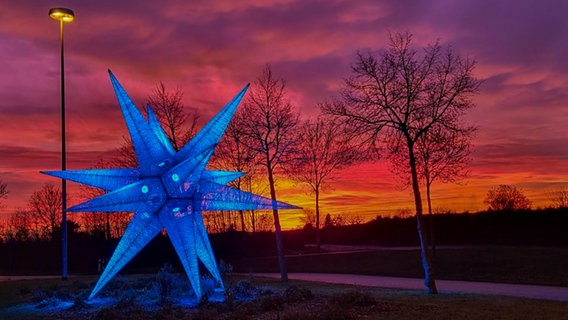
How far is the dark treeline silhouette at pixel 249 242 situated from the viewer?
162ft

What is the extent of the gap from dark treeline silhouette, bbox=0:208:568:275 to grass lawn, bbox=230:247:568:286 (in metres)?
5.61

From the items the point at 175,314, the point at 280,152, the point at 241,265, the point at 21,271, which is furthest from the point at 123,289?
the point at 21,271

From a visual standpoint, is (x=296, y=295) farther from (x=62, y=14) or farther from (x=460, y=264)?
(x=460, y=264)

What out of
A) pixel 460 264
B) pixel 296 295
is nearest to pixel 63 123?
pixel 296 295

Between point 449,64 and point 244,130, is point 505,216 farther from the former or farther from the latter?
point 449,64

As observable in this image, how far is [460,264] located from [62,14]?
27212 millimetres

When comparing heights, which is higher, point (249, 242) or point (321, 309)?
point (249, 242)

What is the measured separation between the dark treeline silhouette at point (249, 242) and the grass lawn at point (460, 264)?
18.4 ft

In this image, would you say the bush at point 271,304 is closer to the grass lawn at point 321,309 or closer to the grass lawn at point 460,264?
the grass lawn at point 321,309

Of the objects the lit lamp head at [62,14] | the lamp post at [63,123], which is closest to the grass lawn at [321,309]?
the lamp post at [63,123]

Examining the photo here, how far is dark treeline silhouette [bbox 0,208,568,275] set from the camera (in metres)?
49.2

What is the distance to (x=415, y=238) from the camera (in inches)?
2379

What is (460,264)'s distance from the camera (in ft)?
118

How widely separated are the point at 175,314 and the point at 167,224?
9.59ft
